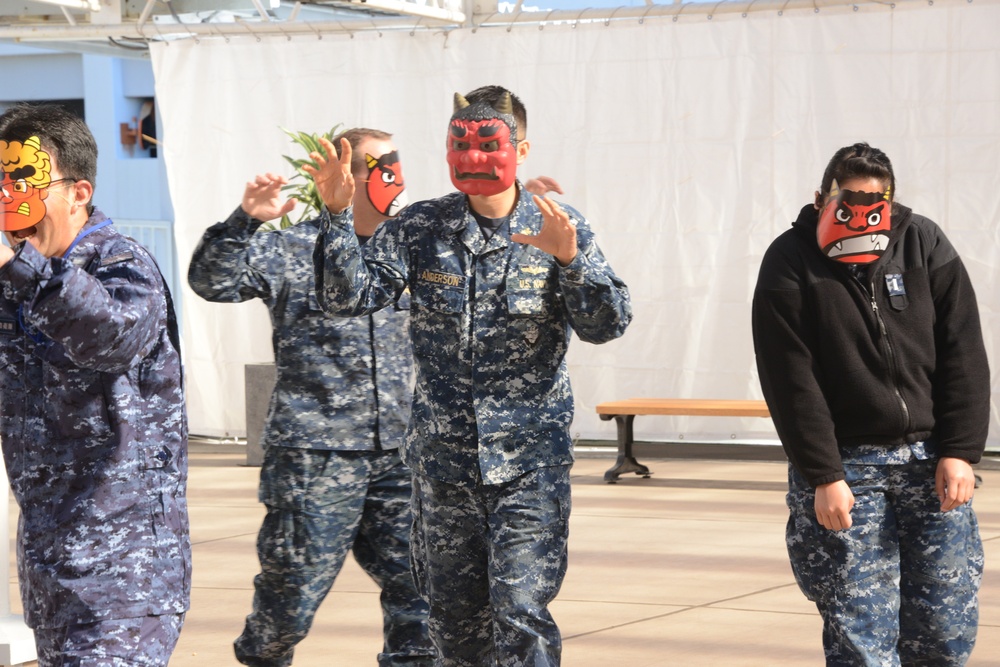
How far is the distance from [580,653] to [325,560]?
56.5 inches

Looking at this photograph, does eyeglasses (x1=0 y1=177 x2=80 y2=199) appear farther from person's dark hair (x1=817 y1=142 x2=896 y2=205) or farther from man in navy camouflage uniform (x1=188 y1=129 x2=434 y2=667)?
person's dark hair (x1=817 y1=142 x2=896 y2=205)

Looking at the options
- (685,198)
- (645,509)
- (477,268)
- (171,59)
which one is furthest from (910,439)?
(171,59)

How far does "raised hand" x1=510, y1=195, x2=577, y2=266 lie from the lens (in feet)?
12.8

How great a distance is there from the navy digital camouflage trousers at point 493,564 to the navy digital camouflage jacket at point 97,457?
95 cm

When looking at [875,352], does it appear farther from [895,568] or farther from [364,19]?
[364,19]

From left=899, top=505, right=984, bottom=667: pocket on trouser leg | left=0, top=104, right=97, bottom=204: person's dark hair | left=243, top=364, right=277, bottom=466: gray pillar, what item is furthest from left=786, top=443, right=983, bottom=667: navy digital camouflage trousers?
left=243, top=364, right=277, bottom=466: gray pillar

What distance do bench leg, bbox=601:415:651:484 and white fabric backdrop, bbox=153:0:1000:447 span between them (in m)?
0.64

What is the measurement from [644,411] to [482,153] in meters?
6.16

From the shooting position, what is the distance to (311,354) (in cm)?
485

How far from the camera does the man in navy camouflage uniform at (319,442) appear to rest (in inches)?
187

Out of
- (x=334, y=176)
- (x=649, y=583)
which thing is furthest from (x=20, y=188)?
(x=649, y=583)

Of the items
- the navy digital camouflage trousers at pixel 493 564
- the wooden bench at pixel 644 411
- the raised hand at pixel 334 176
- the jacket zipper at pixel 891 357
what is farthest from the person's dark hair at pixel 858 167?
the wooden bench at pixel 644 411

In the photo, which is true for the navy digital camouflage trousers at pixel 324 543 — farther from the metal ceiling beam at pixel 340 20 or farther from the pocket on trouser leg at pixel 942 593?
the metal ceiling beam at pixel 340 20

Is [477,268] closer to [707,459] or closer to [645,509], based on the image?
[645,509]
